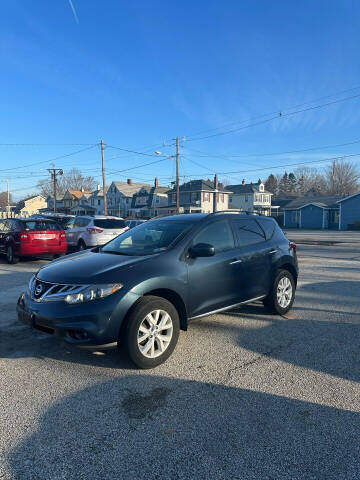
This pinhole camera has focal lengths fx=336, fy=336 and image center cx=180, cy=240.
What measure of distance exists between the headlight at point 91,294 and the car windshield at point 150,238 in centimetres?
83

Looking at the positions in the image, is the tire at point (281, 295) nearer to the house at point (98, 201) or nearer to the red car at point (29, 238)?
the red car at point (29, 238)

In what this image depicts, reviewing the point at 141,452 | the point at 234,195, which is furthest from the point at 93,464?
the point at 234,195

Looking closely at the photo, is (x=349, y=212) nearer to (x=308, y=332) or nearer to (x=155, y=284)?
(x=308, y=332)

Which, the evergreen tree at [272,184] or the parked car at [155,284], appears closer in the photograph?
the parked car at [155,284]

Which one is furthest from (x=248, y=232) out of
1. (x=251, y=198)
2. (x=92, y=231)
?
(x=251, y=198)

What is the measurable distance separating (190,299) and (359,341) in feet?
7.79

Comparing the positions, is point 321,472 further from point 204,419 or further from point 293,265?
point 293,265

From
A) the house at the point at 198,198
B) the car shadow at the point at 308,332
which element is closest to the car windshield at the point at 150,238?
the car shadow at the point at 308,332

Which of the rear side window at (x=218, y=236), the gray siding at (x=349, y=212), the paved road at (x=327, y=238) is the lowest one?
the paved road at (x=327, y=238)

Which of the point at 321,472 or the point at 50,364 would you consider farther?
the point at 50,364

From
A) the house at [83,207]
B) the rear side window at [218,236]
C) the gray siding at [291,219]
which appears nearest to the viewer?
the rear side window at [218,236]

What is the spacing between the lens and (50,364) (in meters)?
3.77

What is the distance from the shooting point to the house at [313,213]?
48688 mm

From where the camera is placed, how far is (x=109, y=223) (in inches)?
552
